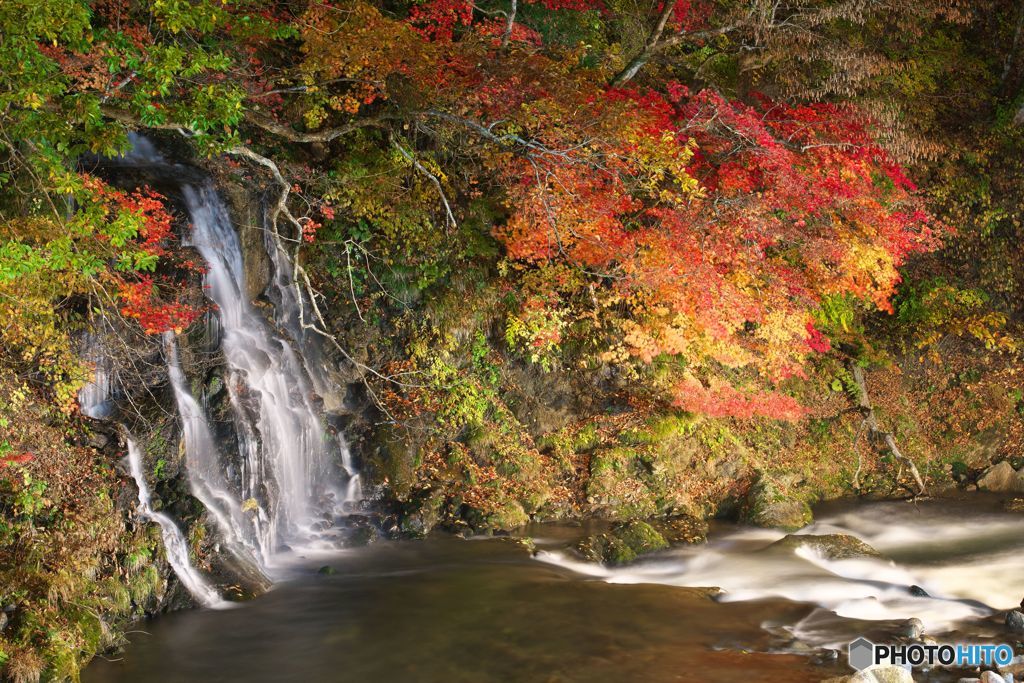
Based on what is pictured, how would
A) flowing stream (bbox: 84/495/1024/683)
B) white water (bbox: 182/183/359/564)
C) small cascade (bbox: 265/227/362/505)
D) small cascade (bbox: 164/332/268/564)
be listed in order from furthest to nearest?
small cascade (bbox: 265/227/362/505)
white water (bbox: 182/183/359/564)
small cascade (bbox: 164/332/268/564)
flowing stream (bbox: 84/495/1024/683)

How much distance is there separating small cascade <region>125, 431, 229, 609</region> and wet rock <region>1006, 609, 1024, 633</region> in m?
9.32

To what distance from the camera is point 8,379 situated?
9.06 meters

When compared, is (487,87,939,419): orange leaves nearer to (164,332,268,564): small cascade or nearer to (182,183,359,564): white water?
(182,183,359,564): white water

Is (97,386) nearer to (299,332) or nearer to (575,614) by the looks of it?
(299,332)

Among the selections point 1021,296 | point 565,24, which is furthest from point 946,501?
point 565,24

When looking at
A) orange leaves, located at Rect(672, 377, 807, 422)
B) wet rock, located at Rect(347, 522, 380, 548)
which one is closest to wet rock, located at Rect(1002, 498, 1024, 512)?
orange leaves, located at Rect(672, 377, 807, 422)

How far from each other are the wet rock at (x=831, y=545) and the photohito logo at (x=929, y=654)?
313cm

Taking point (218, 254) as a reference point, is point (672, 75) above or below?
above

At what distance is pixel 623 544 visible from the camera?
38.6ft

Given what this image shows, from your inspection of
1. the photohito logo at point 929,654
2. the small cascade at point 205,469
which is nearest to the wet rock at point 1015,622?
the photohito logo at point 929,654

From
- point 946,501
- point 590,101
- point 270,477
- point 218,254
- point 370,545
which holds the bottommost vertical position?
point 946,501

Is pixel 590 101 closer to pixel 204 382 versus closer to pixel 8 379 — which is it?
pixel 204 382

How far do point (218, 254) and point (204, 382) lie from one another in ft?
7.80

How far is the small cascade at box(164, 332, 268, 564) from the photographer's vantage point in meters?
10.3
